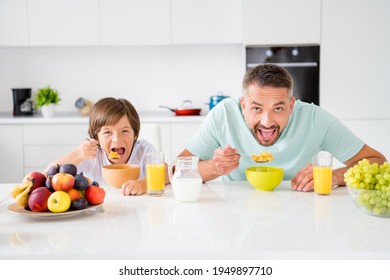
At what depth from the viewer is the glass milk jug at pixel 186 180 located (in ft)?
6.30

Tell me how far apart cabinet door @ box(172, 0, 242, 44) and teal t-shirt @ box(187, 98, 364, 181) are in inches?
88.6

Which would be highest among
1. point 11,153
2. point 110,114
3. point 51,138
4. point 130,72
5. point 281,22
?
point 281,22

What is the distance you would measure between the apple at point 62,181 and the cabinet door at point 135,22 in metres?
3.12

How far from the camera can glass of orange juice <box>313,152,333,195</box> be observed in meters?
1.99

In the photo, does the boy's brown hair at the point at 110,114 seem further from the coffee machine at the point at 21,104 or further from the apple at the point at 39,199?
the coffee machine at the point at 21,104

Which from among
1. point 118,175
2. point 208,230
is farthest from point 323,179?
point 118,175

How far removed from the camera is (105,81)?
5086 millimetres

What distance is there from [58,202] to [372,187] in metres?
0.97

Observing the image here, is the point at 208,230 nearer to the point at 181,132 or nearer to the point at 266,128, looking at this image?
the point at 266,128

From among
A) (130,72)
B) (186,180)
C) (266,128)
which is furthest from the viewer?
(130,72)

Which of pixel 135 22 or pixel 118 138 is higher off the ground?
pixel 135 22

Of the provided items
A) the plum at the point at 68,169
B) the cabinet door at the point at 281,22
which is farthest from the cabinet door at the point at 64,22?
the plum at the point at 68,169

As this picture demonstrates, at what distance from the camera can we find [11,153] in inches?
181
